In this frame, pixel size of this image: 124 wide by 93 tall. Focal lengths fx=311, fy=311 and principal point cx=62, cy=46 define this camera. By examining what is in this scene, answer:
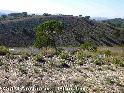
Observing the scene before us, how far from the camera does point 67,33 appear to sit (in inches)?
4788

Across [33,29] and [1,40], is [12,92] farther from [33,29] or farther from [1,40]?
[33,29]

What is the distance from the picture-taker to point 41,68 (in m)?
15.5

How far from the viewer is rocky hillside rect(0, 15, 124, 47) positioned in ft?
355

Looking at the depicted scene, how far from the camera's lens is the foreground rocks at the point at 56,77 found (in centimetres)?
1208

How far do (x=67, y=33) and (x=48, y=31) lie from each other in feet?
201

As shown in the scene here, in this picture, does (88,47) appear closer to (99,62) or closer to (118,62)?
(118,62)

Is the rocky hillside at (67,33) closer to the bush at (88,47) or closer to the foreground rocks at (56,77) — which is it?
the bush at (88,47)

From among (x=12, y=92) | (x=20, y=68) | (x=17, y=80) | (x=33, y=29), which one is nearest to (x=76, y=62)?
(x=20, y=68)

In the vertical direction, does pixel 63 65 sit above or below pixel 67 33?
above

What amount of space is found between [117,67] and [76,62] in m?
2.36

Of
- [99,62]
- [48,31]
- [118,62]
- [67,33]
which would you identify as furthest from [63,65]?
[67,33]

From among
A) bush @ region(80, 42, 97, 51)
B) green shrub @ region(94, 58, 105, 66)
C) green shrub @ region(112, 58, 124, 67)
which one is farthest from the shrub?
bush @ region(80, 42, 97, 51)

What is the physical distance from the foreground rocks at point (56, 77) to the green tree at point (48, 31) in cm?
4078

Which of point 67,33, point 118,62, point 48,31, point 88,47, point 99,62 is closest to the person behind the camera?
point 99,62
